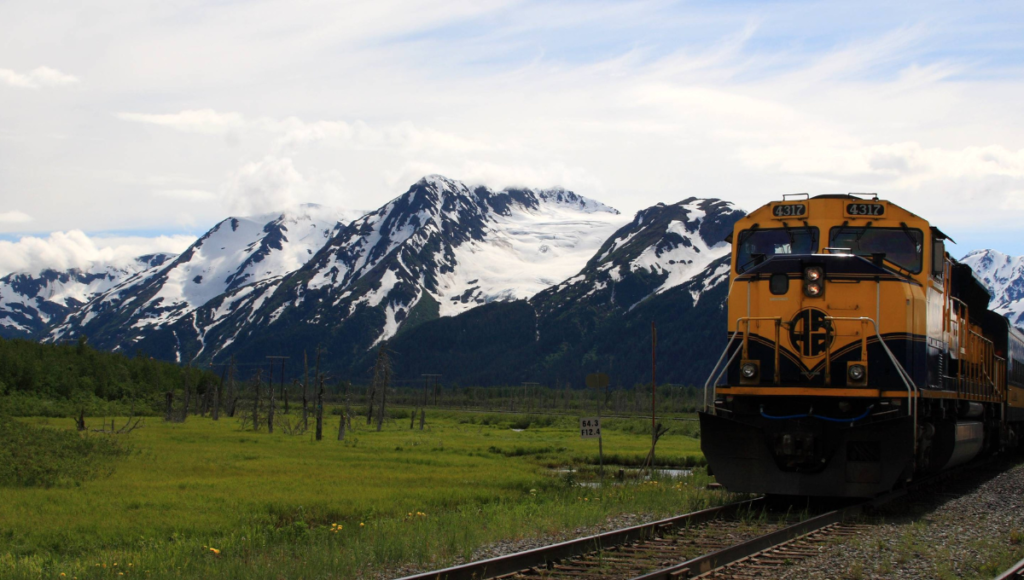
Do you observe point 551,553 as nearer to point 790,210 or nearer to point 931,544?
point 931,544

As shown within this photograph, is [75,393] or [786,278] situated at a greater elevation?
[786,278]

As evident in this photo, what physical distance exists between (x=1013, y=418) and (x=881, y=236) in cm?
1601

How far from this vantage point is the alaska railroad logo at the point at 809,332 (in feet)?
56.3

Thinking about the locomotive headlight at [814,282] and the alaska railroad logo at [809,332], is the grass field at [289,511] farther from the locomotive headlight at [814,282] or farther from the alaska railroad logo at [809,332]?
the locomotive headlight at [814,282]

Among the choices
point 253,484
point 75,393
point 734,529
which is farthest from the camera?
point 75,393

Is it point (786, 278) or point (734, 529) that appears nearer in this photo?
point (734, 529)

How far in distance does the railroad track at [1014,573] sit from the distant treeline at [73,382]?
3269 inches

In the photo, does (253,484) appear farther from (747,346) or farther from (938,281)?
(938,281)

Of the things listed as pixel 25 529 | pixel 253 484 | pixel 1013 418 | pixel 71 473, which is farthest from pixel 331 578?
pixel 1013 418

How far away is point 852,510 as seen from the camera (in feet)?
54.2

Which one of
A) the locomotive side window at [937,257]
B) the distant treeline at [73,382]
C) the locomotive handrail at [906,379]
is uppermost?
the locomotive side window at [937,257]

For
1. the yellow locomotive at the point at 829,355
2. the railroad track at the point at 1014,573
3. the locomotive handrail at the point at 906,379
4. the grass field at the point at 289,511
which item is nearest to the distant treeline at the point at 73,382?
the grass field at the point at 289,511

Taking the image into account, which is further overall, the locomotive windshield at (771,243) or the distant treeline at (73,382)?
the distant treeline at (73,382)

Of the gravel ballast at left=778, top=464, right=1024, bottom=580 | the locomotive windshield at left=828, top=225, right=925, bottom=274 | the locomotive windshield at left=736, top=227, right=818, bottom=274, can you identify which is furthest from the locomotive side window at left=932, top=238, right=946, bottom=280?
the gravel ballast at left=778, top=464, right=1024, bottom=580
